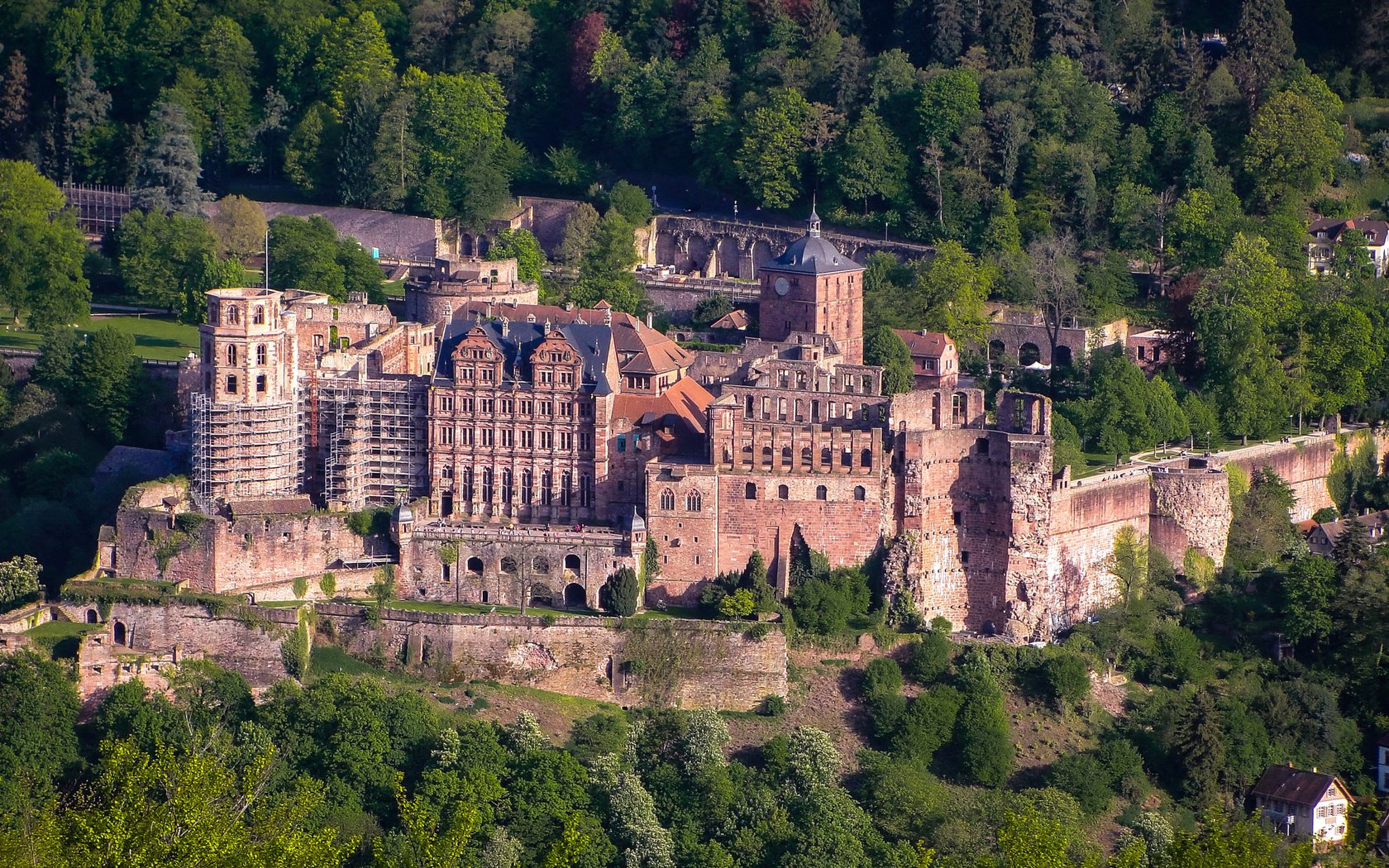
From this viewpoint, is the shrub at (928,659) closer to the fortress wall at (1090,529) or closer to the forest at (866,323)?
the forest at (866,323)

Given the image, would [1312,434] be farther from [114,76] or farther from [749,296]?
[114,76]

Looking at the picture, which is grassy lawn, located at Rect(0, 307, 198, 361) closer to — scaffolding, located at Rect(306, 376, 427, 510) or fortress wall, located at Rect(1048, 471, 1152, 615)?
scaffolding, located at Rect(306, 376, 427, 510)

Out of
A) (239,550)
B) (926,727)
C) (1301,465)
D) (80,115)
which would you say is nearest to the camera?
(926,727)

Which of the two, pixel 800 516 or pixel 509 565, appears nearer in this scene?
pixel 800 516

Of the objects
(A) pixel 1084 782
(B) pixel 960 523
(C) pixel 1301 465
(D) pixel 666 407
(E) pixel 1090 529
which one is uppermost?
(D) pixel 666 407

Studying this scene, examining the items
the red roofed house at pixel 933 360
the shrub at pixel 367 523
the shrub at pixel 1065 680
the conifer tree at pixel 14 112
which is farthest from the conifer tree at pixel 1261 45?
the conifer tree at pixel 14 112

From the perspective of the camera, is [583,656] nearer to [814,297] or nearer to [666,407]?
[666,407]

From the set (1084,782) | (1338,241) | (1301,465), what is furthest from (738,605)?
(1338,241)

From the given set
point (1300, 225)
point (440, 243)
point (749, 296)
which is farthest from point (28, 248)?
point (1300, 225)
